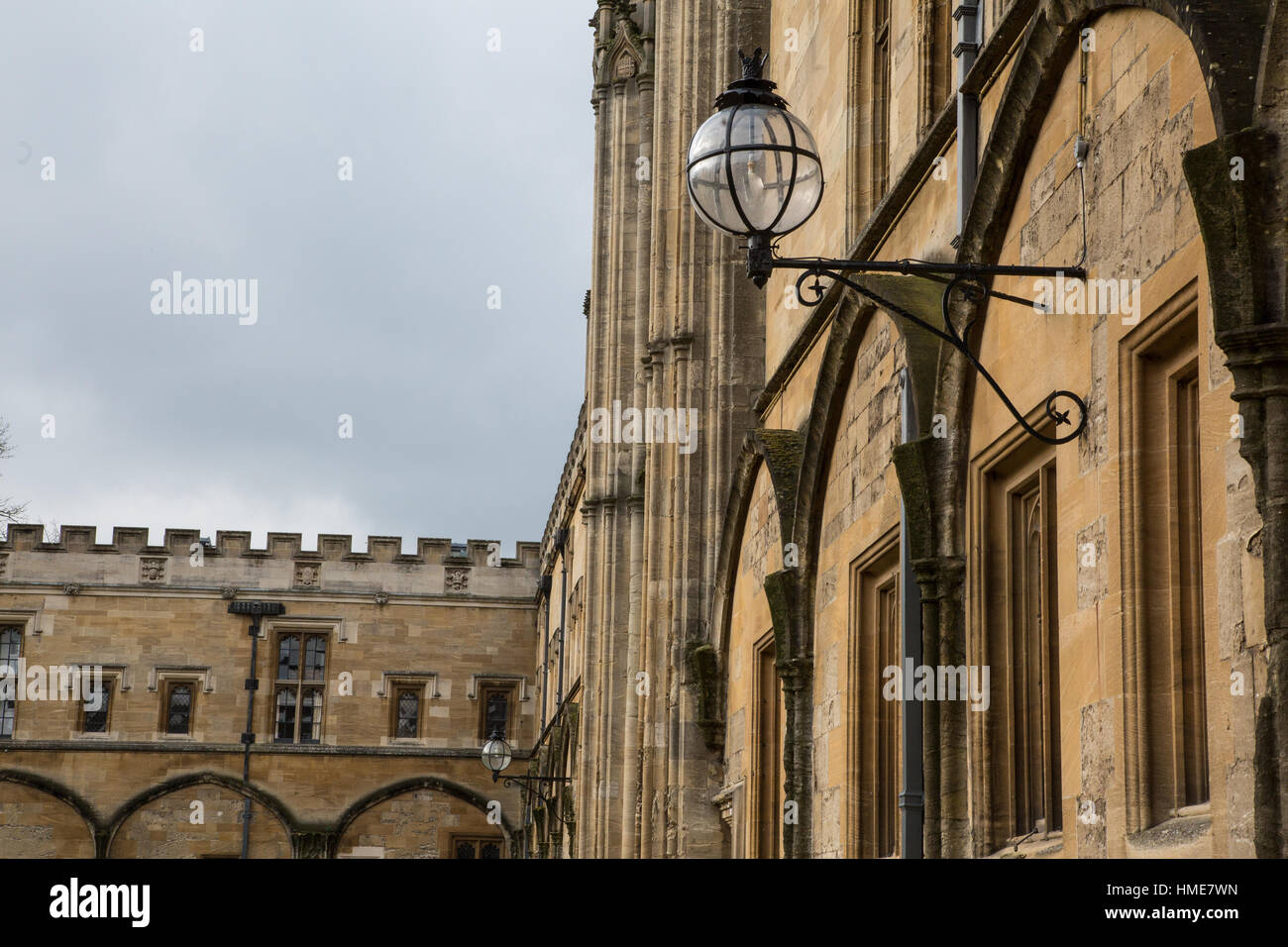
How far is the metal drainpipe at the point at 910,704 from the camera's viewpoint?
7.38 meters

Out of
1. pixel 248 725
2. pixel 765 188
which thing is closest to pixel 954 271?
pixel 765 188

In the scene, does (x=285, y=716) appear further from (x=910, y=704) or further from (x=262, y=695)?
(x=910, y=704)

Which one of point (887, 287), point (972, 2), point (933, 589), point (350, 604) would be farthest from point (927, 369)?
point (350, 604)

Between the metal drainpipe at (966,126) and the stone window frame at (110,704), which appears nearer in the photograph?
the metal drainpipe at (966,126)

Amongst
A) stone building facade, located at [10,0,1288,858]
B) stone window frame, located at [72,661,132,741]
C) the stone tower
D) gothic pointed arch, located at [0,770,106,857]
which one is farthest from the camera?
stone window frame, located at [72,661,132,741]

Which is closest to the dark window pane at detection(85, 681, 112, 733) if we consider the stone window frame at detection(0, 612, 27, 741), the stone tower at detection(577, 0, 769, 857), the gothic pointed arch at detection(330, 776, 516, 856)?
the stone window frame at detection(0, 612, 27, 741)

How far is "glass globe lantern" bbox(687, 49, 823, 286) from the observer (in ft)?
19.1

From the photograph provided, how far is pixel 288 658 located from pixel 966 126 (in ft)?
88.8

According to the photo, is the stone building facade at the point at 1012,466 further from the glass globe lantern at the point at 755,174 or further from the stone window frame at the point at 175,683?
the stone window frame at the point at 175,683

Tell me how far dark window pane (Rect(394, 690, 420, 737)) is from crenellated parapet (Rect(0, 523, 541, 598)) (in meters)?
1.87

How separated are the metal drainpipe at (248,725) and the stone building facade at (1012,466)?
19.5m

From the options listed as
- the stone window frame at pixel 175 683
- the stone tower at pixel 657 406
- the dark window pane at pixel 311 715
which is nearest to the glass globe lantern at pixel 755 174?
the stone tower at pixel 657 406

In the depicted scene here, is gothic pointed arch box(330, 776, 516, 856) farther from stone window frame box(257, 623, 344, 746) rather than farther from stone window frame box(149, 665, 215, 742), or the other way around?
stone window frame box(149, 665, 215, 742)

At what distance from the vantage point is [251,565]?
108 ft
